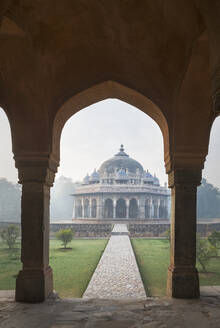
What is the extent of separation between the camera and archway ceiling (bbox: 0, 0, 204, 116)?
385 centimetres

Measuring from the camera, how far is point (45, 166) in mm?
4648

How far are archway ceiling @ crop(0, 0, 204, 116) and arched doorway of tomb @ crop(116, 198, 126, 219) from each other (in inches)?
1194

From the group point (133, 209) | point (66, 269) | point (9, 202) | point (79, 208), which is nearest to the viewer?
point (66, 269)

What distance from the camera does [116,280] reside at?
26.9 ft

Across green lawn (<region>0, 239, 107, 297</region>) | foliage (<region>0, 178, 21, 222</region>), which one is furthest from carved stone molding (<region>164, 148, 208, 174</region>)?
foliage (<region>0, 178, 21, 222</region>)

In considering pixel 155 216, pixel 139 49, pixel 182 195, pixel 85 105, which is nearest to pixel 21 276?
pixel 182 195

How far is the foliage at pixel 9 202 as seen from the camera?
40812mm

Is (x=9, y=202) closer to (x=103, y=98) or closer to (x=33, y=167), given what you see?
(x=103, y=98)

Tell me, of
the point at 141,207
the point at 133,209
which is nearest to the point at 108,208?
the point at 133,209

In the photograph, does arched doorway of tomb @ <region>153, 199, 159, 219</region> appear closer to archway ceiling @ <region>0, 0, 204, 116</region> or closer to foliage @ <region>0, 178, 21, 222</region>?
foliage @ <region>0, 178, 21, 222</region>

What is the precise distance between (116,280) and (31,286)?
4.25m

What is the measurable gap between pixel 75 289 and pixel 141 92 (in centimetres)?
521

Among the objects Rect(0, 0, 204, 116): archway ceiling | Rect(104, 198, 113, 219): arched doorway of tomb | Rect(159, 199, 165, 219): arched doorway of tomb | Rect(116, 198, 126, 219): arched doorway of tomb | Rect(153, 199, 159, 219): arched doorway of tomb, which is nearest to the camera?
Rect(0, 0, 204, 116): archway ceiling

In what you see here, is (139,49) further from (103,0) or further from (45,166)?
(45,166)
